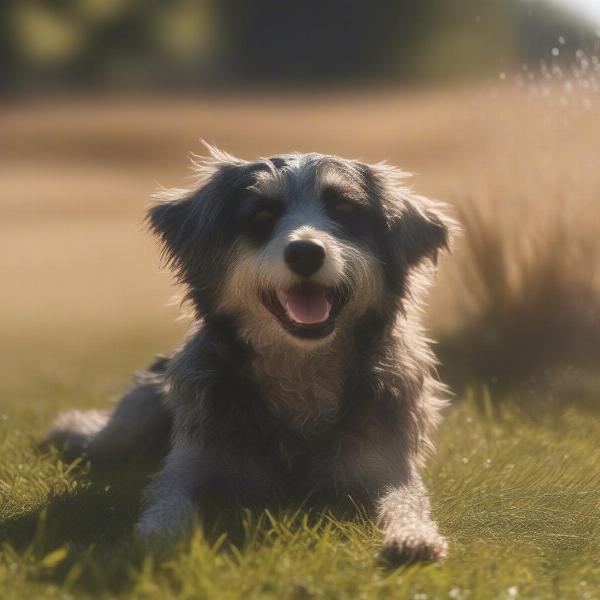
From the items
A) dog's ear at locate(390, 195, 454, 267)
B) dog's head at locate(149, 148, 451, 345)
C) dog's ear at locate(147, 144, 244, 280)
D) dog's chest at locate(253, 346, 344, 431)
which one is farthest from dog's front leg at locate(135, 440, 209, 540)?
dog's ear at locate(390, 195, 454, 267)

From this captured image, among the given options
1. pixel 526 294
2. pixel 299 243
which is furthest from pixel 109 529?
pixel 526 294

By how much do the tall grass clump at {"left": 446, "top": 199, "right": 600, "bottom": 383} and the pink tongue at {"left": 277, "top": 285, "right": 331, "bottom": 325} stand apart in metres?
3.49

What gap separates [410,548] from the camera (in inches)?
162

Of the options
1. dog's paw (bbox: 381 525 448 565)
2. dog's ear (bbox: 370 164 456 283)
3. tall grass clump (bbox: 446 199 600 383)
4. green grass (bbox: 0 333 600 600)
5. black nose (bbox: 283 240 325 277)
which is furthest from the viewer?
tall grass clump (bbox: 446 199 600 383)

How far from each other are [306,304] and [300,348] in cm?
29

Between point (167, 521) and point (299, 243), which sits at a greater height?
point (299, 243)

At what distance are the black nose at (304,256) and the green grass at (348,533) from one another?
1119 mm

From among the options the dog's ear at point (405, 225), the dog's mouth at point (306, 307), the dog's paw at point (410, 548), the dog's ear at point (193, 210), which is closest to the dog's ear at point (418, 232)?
the dog's ear at point (405, 225)

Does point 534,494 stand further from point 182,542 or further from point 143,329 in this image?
point 143,329

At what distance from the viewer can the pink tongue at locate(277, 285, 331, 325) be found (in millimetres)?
4941

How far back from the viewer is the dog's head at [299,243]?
486 centimetres

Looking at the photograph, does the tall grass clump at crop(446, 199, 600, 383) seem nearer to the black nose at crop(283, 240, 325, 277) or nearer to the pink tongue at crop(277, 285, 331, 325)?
the pink tongue at crop(277, 285, 331, 325)

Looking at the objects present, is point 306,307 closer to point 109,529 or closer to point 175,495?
point 175,495

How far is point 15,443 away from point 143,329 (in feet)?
23.0
